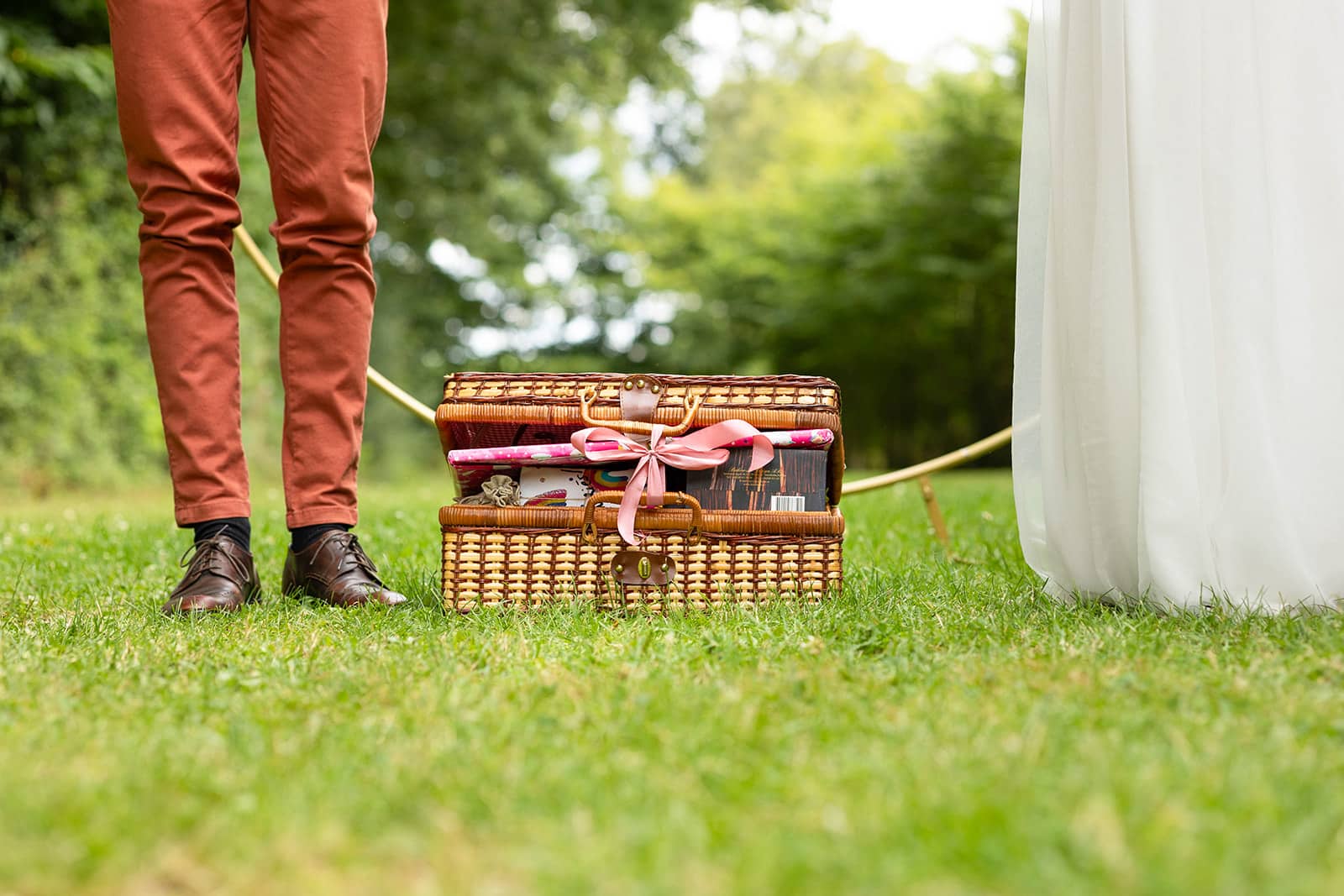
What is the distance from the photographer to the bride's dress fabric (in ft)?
4.86

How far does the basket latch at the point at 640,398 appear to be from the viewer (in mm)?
1708

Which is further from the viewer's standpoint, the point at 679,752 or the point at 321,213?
the point at 321,213

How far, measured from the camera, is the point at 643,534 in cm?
170

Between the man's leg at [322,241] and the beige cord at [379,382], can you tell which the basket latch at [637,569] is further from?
the beige cord at [379,382]

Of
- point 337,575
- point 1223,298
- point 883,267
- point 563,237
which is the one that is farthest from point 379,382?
point 563,237

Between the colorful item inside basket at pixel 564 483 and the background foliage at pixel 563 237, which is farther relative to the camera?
the background foliage at pixel 563 237

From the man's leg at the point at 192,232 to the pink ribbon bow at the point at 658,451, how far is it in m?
0.56

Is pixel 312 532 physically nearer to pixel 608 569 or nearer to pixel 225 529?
pixel 225 529

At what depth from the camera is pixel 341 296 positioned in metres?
1.89

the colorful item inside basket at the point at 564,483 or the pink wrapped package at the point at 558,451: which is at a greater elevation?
the pink wrapped package at the point at 558,451

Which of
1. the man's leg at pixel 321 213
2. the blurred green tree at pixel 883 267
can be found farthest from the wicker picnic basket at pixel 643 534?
the blurred green tree at pixel 883 267

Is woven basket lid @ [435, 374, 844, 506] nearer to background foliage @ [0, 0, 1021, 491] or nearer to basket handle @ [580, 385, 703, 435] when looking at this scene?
basket handle @ [580, 385, 703, 435]

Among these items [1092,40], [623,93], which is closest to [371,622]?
[1092,40]

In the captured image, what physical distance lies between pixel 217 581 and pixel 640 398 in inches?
25.9
